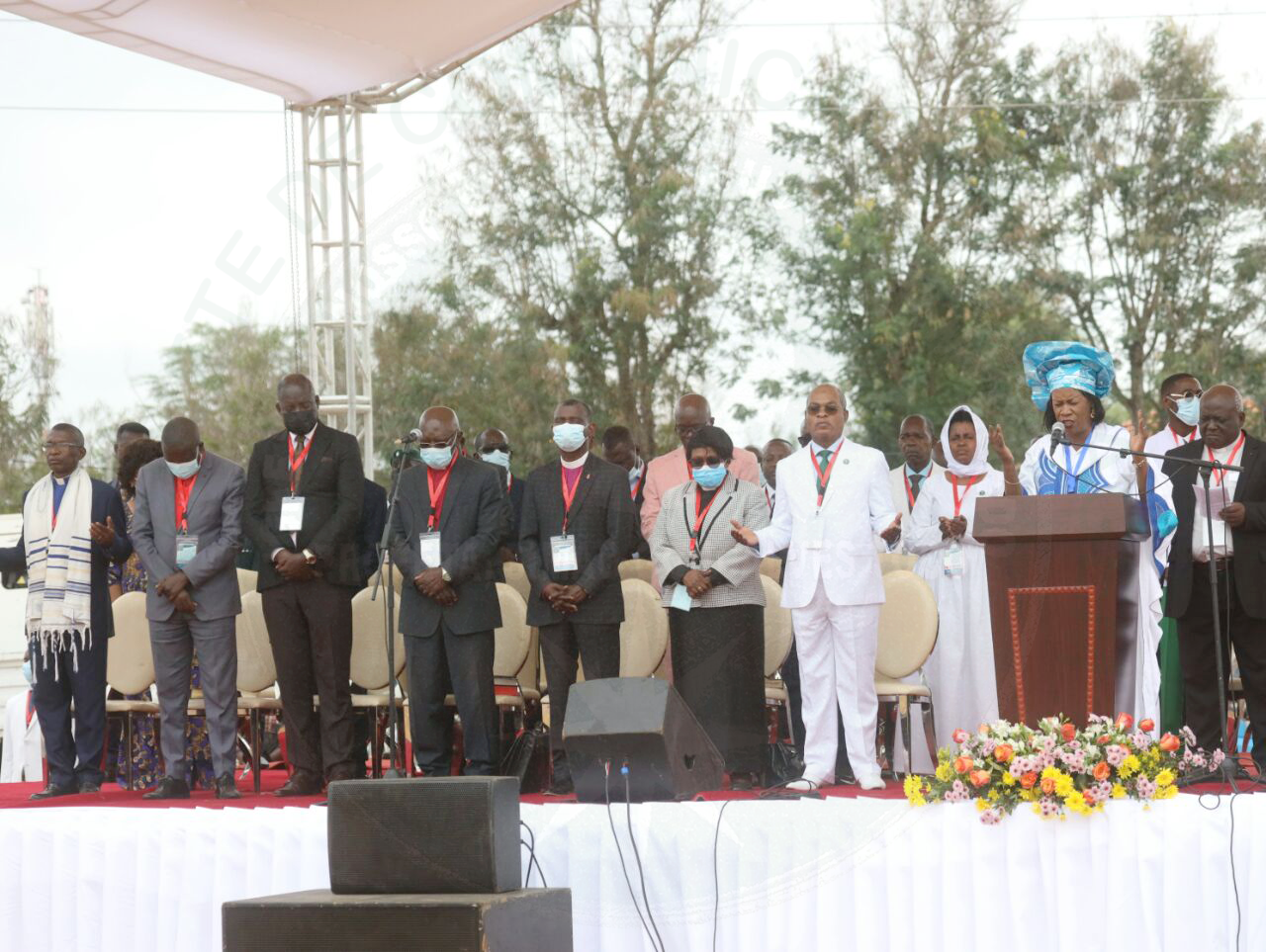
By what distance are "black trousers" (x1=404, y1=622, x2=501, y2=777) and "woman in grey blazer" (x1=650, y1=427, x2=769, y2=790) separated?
851 mm

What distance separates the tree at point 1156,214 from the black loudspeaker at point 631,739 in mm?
15247

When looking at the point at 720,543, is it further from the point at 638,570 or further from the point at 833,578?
the point at 638,570

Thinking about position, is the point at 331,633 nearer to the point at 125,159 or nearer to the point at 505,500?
the point at 505,500

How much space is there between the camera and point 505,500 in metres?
6.80

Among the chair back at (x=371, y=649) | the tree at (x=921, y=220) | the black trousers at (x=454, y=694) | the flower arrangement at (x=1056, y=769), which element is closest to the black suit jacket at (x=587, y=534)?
the black trousers at (x=454, y=694)

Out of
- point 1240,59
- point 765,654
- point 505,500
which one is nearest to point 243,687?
point 505,500

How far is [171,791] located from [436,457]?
6.29 ft

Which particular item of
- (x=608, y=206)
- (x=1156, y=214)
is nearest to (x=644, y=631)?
(x=608, y=206)

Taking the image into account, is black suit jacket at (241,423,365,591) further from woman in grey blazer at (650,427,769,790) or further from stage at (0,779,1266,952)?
woman in grey blazer at (650,427,769,790)

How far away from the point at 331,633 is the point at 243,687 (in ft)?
3.79

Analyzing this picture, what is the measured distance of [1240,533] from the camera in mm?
5641

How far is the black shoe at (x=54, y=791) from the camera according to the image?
6.97 metres

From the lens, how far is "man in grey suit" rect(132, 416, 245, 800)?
6.71m

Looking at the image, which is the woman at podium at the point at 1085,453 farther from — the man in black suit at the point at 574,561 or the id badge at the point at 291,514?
the id badge at the point at 291,514
